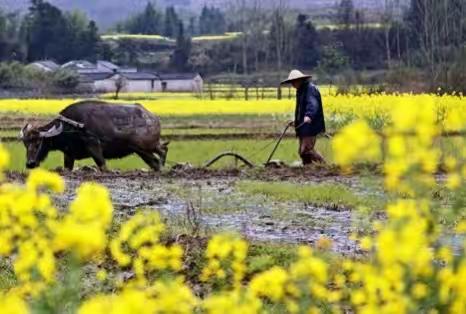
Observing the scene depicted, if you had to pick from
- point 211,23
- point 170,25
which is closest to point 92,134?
point 170,25

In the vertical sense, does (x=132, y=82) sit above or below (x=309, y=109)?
below

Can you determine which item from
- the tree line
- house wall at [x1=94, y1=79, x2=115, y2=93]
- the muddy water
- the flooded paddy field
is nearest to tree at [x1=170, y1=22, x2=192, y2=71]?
the tree line

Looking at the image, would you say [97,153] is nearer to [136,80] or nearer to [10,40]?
[136,80]

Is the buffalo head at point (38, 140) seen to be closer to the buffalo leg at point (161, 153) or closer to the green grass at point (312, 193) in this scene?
the buffalo leg at point (161, 153)

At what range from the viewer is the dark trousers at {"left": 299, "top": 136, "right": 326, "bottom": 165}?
16.4 metres

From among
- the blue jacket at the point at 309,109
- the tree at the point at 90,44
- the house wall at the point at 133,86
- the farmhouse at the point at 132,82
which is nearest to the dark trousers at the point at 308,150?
the blue jacket at the point at 309,109

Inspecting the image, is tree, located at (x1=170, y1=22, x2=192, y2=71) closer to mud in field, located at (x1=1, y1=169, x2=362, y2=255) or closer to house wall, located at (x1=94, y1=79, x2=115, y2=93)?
house wall, located at (x1=94, y1=79, x2=115, y2=93)

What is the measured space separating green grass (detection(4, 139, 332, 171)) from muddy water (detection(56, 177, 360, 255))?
17.8 feet

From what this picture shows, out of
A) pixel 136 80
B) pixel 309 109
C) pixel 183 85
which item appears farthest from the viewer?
pixel 136 80

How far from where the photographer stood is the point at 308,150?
663 inches

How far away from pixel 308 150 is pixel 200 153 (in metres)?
8.39

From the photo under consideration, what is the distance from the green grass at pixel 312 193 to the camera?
12.4m

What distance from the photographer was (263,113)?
1647 inches

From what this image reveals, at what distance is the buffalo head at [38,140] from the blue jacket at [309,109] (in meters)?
4.11
